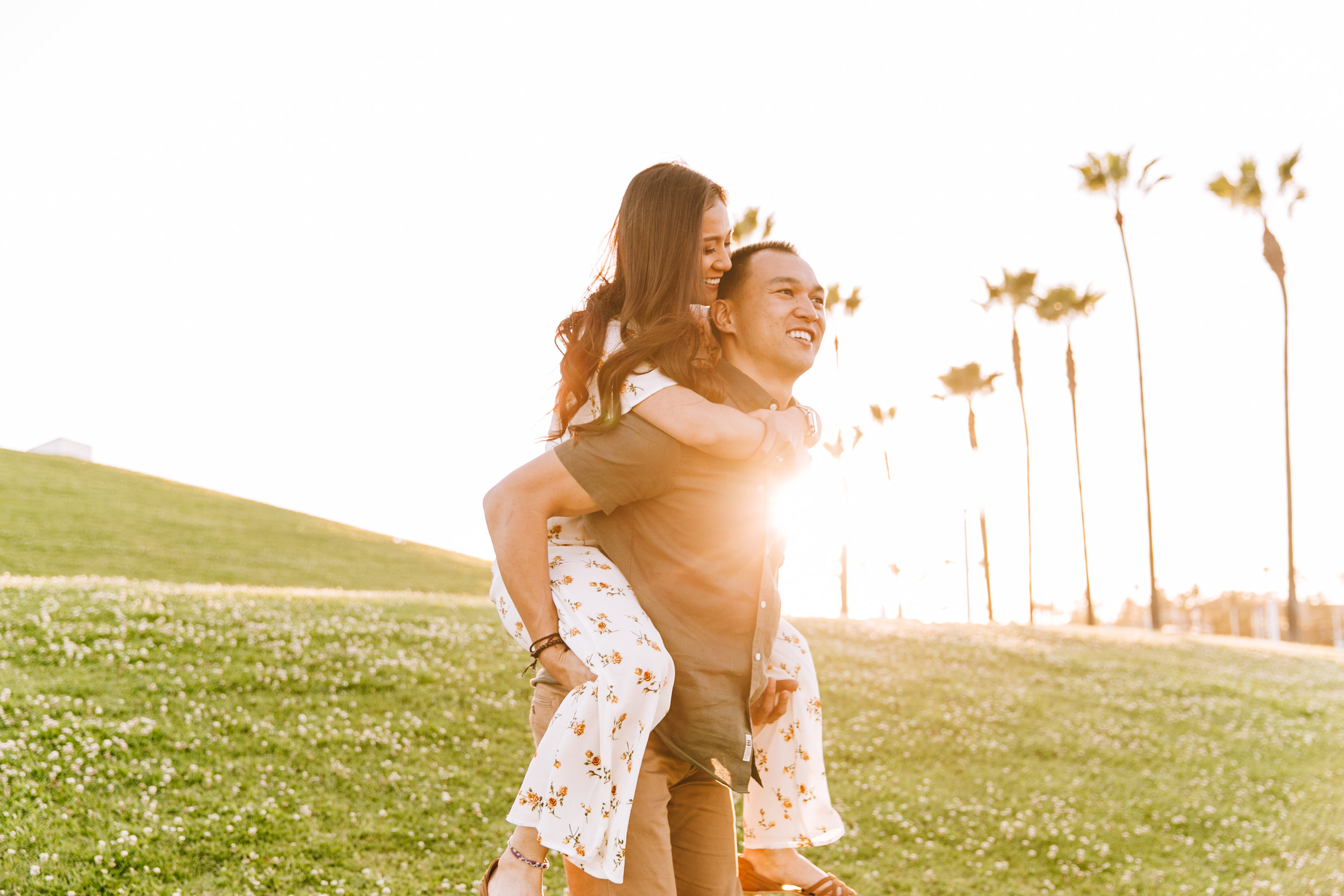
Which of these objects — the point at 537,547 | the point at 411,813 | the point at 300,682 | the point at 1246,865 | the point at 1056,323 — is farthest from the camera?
the point at 1056,323

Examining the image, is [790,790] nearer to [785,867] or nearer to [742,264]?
[785,867]

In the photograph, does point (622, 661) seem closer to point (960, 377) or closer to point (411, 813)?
point (411, 813)

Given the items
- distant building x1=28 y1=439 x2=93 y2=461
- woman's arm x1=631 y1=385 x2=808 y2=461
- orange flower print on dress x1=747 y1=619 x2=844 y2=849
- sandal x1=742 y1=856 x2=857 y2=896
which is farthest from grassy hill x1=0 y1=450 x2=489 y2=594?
woman's arm x1=631 y1=385 x2=808 y2=461

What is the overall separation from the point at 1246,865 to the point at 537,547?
→ 11.3m

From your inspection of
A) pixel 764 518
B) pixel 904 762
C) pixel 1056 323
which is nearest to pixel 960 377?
pixel 1056 323

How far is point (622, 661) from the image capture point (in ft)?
7.45

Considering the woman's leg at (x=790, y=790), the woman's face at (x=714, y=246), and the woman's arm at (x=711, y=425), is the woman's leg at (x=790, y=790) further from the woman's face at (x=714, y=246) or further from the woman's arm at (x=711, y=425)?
the woman's face at (x=714, y=246)

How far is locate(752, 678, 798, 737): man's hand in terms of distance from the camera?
280 cm

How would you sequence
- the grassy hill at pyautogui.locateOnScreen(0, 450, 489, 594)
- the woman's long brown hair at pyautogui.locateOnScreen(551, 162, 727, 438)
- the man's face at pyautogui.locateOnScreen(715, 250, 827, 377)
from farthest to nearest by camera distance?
the grassy hill at pyautogui.locateOnScreen(0, 450, 489, 594), the man's face at pyautogui.locateOnScreen(715, 250, 827, 377), the woman's long brown hair at pyautogui.locateOnScreen(551, 162, 727, 438)

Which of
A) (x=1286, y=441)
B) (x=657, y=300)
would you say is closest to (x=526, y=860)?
(x=657, y=300)

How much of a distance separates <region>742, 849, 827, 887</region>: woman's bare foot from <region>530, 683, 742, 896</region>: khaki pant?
0.40 ft

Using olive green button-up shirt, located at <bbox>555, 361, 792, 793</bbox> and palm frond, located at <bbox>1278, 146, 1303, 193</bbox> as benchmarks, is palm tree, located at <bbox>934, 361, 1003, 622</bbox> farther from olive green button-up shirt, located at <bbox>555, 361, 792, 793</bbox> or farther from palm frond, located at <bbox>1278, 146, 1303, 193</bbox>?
olive green button-up shirt, located at <bbox>555, 361, 792, 793</bbox>

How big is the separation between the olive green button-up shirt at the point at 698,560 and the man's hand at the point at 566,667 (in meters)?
0.27

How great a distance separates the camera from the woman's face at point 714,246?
264 centimetres
